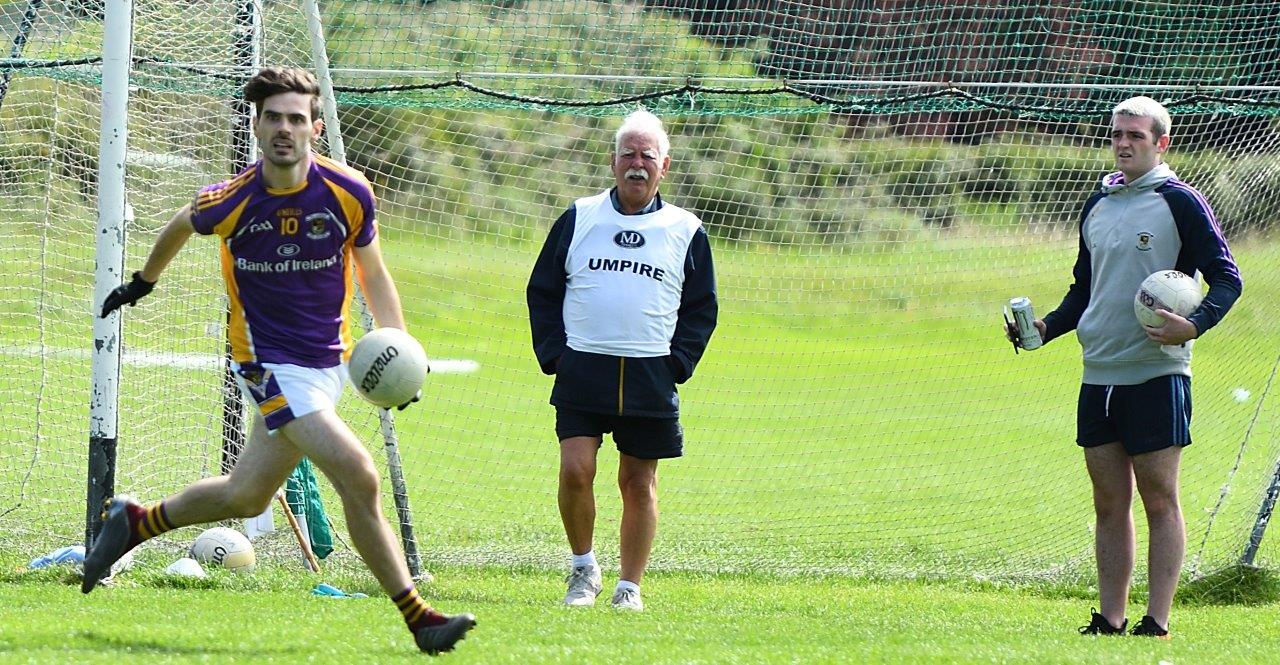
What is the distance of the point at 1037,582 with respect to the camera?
798 cm

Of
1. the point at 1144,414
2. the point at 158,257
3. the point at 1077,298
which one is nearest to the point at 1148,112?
the point at 1077,298

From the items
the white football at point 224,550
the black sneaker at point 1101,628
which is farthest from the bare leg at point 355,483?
the black sneaker at point 1101,628

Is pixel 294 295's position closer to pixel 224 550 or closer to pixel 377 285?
pixel 377 285

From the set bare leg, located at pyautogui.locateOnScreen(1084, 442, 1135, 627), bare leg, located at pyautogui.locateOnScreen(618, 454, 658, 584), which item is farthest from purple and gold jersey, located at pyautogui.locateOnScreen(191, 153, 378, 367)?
bare leg, located at pyautogui.locateOnScreen(1084, 442, 1135, 627)

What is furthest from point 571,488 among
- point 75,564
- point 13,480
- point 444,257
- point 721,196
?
point 444,257

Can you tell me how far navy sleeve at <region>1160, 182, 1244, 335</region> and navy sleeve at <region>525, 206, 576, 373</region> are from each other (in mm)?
2522

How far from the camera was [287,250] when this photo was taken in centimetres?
494

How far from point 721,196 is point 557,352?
8262 millimetres

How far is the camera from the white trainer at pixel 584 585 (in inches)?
252

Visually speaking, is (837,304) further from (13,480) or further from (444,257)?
(13,480)

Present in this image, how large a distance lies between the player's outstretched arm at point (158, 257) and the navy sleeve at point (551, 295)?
1740 mm

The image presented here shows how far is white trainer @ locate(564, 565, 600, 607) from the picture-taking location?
6391 mm

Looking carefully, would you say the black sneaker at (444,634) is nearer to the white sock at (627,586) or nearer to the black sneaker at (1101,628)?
the white sock at (627,586)

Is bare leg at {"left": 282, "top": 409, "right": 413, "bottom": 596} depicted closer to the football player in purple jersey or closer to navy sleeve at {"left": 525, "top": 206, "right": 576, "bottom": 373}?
the football player in purple jersey
